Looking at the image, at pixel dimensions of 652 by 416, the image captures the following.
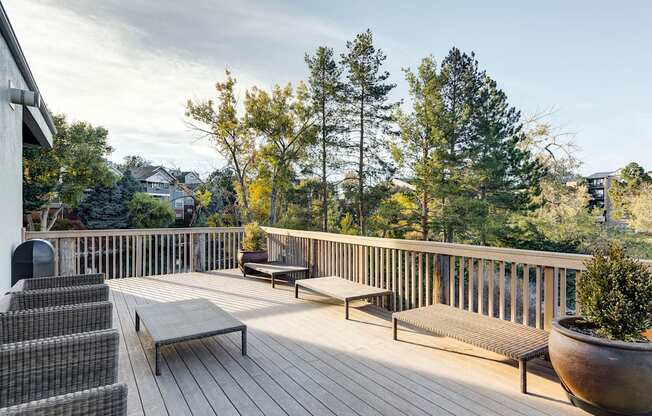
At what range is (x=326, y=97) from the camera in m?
16.1

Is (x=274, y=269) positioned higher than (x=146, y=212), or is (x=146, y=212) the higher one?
(x=146, y=212)

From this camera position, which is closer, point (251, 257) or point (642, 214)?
point (251, 257)

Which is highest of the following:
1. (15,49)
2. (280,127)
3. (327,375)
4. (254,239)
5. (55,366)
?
(280,127)

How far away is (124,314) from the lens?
4.25m

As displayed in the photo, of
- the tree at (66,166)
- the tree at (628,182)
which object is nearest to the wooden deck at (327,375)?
the tree at (66,166)

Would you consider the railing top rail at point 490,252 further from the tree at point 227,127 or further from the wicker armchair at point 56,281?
the tree at point 227,127

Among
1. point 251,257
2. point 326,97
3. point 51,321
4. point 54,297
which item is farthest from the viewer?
point 326,97

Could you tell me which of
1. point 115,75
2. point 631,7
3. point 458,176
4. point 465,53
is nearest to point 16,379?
point 115,75

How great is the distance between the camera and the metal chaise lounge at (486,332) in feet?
7.79

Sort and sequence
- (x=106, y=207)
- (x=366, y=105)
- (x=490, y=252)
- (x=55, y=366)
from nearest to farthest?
(x=55, y=366)
(x=490, y=252)
(x=366, y=105)
(x=106, y=207)

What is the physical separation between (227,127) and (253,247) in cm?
875

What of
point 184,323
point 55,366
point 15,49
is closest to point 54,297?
point 184,323

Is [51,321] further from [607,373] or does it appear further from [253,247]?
[253,247]

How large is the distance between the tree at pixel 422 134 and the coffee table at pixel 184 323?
13687mm
